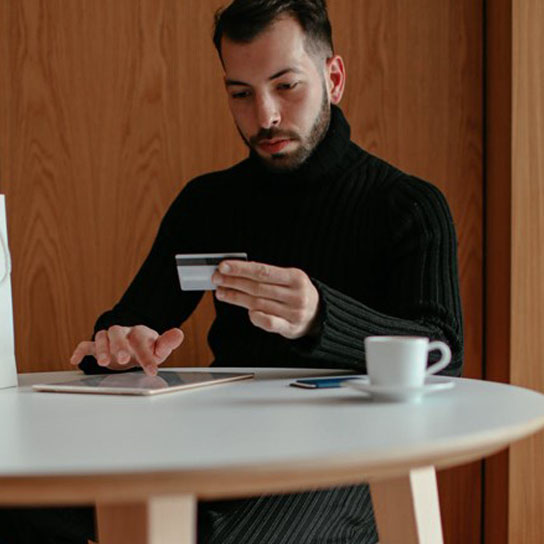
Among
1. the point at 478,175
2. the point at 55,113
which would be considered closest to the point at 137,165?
the point at 55,113

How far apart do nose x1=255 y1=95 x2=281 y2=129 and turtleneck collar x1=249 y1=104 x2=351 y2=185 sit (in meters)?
0.12

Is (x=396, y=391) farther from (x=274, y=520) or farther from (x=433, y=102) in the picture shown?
Answer: (x=433, y=102)

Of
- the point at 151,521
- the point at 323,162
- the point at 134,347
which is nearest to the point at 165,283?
the point at 323,162

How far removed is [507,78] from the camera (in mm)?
1974

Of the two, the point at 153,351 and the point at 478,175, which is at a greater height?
the point at 478,175

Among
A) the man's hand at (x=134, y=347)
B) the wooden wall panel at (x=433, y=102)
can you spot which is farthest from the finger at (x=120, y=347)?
the wooden wall panel at (x=433, y=102)

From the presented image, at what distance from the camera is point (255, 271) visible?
40.3 inches

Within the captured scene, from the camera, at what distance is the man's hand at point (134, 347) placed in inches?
45.8

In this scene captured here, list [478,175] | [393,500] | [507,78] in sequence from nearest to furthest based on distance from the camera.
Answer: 1. [393,500]
2. [507,78]
3. [478,175]

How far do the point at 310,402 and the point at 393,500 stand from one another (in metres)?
0.22

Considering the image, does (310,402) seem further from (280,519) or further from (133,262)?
(133,262)

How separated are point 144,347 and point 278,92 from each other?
63 centimetres

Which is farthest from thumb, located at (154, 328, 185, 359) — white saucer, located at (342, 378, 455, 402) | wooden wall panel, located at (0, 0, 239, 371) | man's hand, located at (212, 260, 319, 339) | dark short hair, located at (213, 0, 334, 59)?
wooden wall panel, located at (0, 0, 239, 371)

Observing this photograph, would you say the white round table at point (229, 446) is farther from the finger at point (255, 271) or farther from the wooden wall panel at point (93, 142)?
the wooden wall panel at point (93, 142)
